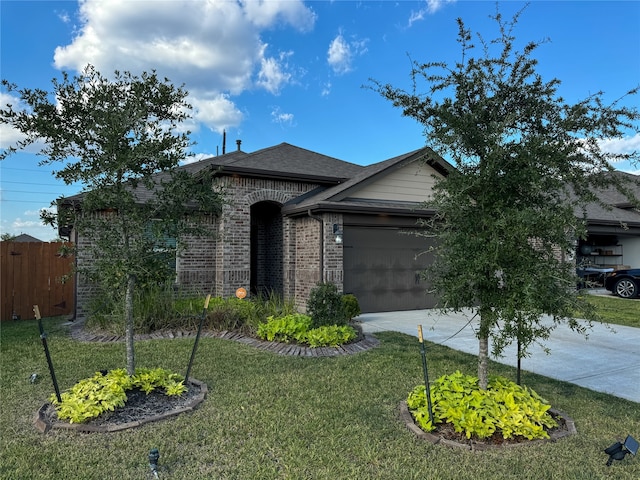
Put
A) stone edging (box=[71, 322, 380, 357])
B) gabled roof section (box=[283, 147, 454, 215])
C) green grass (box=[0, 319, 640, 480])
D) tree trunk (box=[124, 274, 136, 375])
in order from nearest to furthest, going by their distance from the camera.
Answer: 1. green grass (box=[0, 319, 640, 480])
2. tree trunk (box=[124, 274, 136, 375])
3. stone edging (box=[71, 322, 380, 357])
4. gabled roof section (box=[283, 147, 454, 215])

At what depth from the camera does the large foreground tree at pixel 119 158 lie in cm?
417

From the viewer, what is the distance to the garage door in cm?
1069

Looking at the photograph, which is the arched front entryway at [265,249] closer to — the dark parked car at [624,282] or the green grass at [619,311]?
the green grass at [619,311]

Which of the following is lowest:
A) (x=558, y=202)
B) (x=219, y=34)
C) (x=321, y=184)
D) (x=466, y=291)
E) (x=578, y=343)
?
(x=578, y=343)

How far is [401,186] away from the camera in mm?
11859

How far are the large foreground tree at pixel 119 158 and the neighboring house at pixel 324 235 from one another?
18.1ft

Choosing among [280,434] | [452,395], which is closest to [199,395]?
[280,434]

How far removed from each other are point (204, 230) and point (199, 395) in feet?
6.23

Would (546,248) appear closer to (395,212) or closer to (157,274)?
(157,274)

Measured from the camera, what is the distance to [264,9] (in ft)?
29.2

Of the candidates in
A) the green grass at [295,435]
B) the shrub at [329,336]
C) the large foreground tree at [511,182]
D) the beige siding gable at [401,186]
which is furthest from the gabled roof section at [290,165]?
the large foreground tree at [511,182]

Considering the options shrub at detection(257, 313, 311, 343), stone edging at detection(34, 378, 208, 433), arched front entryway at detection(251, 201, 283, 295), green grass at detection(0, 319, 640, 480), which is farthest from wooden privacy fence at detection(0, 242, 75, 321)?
stone edging at detection(34, 378, 208, 433)

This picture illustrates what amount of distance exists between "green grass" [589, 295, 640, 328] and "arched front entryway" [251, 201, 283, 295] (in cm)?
844

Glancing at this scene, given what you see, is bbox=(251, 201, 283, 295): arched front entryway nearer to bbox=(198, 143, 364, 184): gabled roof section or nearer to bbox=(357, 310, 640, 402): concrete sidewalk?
Answer: bbox=(198, 143, 364, 184): gabled roof section
